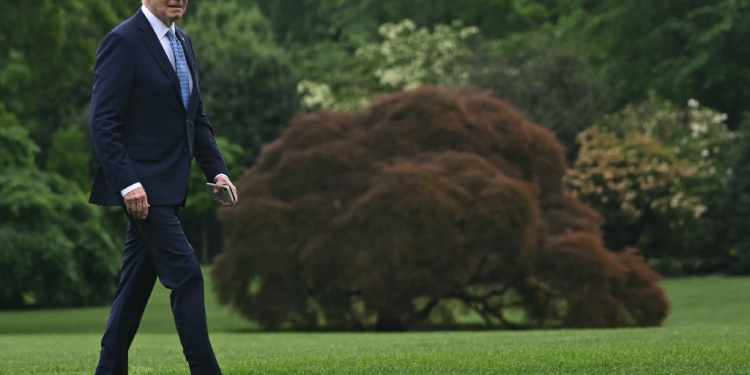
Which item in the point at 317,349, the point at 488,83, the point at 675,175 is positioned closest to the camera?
the point at 317,349

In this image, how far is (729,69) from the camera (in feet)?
120

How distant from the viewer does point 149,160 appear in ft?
18.0

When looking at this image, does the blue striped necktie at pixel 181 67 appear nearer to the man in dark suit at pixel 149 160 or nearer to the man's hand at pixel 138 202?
the man in dark suit at pixel 149 160

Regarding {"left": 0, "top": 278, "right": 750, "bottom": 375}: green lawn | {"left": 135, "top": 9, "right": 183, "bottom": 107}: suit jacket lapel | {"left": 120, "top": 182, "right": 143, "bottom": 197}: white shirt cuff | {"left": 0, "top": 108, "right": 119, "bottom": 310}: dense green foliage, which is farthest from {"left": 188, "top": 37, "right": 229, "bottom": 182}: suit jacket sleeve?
{"left": 0, "top": 108, "right": 119, "bottom": 310}: dense green foliage

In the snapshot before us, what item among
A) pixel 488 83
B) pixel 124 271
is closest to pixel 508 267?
pixel 124 271

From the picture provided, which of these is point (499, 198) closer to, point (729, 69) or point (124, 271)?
point (124, 271)

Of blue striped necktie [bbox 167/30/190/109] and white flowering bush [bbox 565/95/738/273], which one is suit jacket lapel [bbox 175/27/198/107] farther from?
white flowering bush [bbox 565/95/738/273]

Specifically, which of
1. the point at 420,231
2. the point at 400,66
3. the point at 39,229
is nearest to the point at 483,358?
the point at 420,231

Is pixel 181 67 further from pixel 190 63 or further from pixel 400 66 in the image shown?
pixel 400 66

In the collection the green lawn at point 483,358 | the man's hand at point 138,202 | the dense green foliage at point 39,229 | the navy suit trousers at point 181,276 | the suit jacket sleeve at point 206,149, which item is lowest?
the dense green foliage at point 39,229

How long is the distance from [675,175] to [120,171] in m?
25.6

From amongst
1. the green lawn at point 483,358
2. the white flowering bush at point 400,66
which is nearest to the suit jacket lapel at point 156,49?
the green lawn at point 483,358

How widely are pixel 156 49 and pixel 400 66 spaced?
3417 cm

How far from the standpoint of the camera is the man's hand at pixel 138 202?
5277 mm
